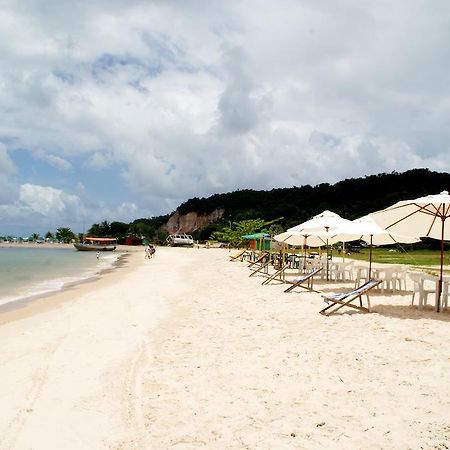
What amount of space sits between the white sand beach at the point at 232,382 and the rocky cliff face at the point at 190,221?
107342 mm

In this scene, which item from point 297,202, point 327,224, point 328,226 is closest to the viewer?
point 328,226

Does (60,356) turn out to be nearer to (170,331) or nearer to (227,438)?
(170,331)

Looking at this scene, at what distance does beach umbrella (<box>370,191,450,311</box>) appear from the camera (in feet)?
28.0

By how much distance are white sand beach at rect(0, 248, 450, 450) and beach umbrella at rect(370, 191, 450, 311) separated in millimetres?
1776

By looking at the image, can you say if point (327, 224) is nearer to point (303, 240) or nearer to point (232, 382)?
point (303, 240)

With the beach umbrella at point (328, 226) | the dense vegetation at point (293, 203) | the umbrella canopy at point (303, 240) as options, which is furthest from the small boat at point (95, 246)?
the beach umbrella at point (328, 226)

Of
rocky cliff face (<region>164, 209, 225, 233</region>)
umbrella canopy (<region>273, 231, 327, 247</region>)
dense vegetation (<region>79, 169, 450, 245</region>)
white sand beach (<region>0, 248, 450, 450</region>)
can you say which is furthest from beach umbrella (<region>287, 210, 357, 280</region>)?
rocky cliff face (<region>164, 209, 225, 233</region>)

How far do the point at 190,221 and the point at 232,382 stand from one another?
124m

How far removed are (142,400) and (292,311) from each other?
507 cm

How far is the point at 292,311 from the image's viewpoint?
9.08 m

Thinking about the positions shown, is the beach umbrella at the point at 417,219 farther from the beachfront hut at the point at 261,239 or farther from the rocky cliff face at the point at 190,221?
the rocky cliff face at the point at 190,221

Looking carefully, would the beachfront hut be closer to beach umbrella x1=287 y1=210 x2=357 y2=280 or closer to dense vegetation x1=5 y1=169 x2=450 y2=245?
dense vegetation x1=5 y1=169 x2=450 y2=245

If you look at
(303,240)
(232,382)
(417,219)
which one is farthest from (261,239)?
(232,382)

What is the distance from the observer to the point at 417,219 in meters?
9.11
